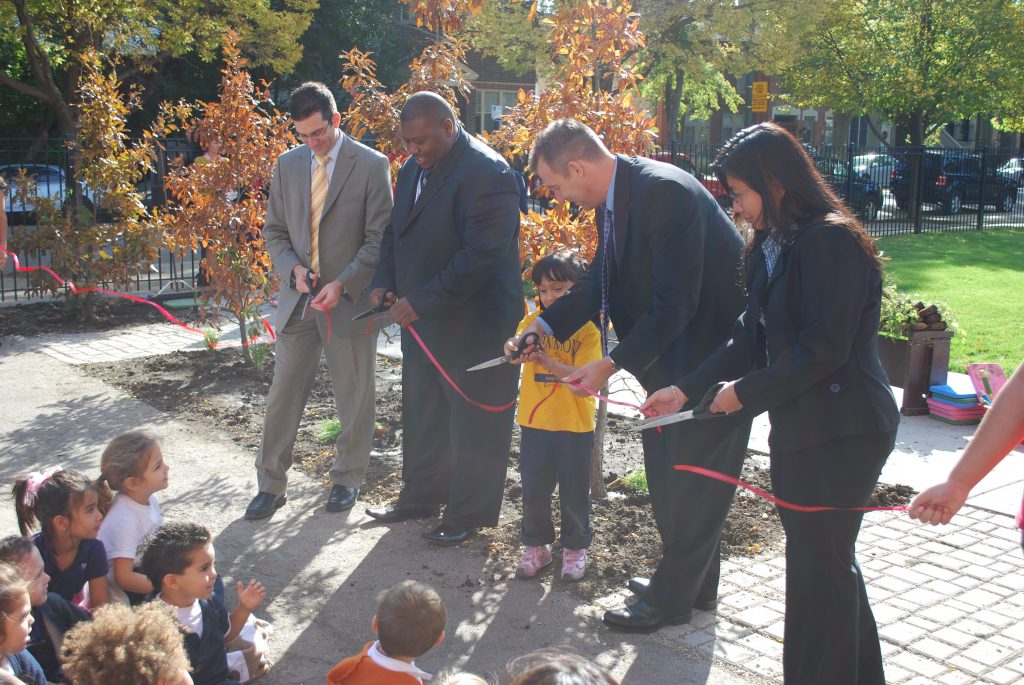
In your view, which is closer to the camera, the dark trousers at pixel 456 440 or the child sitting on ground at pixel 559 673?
the child sitting on ground at pixel 559 673

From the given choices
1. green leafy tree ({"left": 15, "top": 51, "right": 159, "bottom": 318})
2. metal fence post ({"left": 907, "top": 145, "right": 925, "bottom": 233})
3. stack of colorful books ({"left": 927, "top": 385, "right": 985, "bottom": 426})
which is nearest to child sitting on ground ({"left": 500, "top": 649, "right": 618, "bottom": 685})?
stack of colorful books ({"left": 927, "top": 385, "right": 985, "bottom": 426})

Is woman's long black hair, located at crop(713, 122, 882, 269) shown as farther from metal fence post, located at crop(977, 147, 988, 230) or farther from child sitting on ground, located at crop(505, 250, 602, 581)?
metal fence post, located at crop(977, 147, 988, 230)

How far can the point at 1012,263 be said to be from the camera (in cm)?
1658

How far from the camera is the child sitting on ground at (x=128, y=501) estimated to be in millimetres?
4109

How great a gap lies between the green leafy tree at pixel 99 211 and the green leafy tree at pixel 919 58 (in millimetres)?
22445

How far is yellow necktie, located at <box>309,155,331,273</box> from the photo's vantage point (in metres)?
5.74

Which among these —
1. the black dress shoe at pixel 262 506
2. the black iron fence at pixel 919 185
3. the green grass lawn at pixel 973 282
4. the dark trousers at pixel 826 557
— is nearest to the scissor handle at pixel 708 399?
the dark trousers at pixel 826 557

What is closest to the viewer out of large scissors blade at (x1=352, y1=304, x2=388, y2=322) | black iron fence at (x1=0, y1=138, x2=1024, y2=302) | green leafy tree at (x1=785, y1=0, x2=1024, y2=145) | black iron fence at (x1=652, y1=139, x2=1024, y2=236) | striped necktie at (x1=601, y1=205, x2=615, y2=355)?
striped necktie at (x1=601, y1=205, x2=615, y2=355)

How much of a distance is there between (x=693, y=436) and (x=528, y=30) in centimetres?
2601

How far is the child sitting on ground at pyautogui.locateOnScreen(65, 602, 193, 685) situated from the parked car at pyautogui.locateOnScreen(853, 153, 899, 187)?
2149 centimetres

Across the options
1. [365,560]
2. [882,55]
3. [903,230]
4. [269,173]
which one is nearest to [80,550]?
[365,560]

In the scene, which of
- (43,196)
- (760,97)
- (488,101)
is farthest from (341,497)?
(488,101)

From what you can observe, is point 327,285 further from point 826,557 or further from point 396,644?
point 826,557

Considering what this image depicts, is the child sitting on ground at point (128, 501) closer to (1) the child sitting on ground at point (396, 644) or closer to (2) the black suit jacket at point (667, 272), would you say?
(1) the child sitting on ground at point (396, 644)
